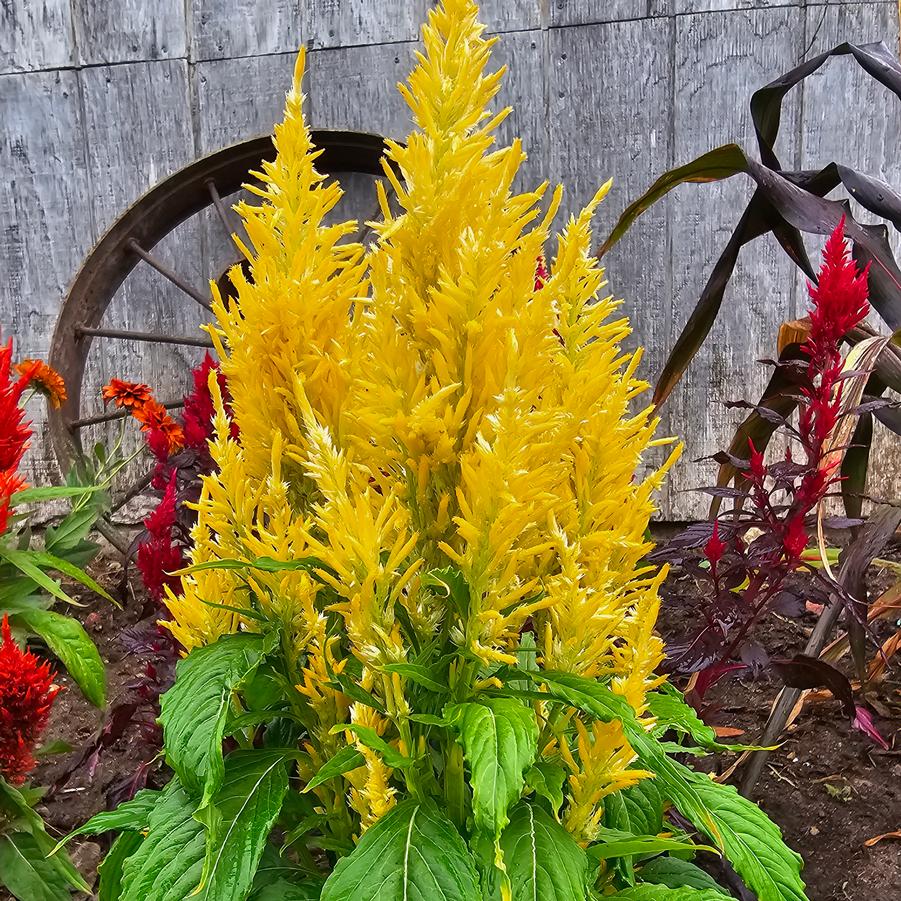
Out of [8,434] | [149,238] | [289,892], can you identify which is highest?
[149,238]

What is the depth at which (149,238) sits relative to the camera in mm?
2832

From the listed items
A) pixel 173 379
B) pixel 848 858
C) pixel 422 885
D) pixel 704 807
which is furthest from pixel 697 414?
pixel 422 885

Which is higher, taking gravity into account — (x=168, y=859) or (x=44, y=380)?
(x=44, y=380)

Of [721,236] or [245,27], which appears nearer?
[721,236]

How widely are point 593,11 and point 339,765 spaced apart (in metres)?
2.66

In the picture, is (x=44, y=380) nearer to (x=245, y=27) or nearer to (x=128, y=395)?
(x=128, y=395)

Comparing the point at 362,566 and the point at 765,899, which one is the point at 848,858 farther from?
the point at 362,566

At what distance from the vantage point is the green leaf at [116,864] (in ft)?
3.17

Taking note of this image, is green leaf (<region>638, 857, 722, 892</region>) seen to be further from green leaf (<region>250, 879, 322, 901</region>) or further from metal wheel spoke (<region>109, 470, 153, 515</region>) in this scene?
metal wheel spoke (<region>109, 470, 153, 515</region>)

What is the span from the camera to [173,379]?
312cm

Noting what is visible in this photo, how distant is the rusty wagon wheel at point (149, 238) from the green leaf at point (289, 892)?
6.47 ft

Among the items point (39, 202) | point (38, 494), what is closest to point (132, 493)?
point (38, 494)

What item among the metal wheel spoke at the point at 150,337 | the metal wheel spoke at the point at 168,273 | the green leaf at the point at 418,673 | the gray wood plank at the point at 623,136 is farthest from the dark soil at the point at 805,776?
the metal wheel spoke at the point at 168,273

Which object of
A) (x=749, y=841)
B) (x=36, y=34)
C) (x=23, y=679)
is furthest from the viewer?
(x=36, y=34)
